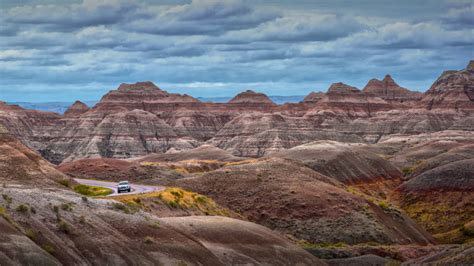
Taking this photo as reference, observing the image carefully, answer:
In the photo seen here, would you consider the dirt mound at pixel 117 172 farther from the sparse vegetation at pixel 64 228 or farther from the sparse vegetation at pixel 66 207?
the sparse vegetation at pixel 64 228

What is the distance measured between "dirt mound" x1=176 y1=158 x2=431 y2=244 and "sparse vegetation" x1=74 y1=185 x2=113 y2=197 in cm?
1797

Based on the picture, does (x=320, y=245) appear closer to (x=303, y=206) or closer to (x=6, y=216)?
(x=303, y=206)

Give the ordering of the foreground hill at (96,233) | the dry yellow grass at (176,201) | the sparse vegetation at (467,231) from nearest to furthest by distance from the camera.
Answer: the foreground hill at (96,233) < the dry yellow grass at (176,201) < the sparse vegetation at (467,231)

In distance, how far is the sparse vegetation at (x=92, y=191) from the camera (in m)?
68.9

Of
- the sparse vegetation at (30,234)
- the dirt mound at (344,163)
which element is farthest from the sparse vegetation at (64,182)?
the dirt mound at (344,163)

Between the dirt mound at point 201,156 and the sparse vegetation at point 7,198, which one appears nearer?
the sparse vegetation at point 7,198

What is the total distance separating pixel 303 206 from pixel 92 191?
84.4ft

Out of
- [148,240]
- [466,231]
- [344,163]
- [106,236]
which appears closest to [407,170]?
[344,163]

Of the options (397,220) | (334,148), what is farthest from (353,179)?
(397,220)

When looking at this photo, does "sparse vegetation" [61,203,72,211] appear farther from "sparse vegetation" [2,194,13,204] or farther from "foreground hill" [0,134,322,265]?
"sparse vegetation" [2,194,13,204]

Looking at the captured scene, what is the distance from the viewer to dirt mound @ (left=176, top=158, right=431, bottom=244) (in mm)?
87312

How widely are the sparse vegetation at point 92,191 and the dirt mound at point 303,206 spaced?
1797 cm

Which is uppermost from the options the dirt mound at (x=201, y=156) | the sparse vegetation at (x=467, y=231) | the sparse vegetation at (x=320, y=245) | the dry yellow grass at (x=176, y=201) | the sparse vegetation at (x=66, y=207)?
the sparse vegetation at (x=66, y=207)

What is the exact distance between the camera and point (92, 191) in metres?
72.3
